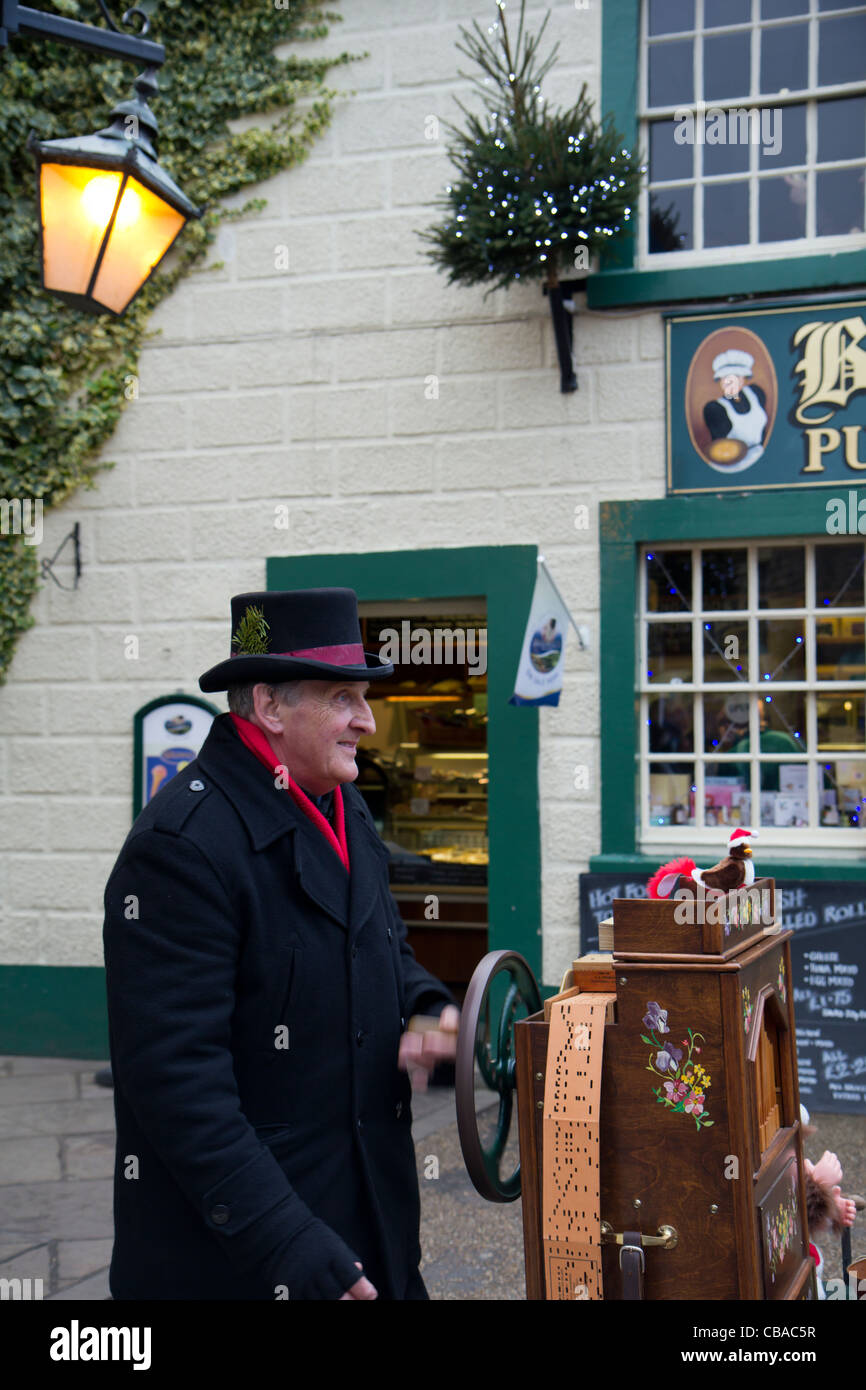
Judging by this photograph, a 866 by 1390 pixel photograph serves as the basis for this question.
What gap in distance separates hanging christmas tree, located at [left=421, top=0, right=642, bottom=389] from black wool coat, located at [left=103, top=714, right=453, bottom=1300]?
4000mm

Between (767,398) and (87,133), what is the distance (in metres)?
4.01

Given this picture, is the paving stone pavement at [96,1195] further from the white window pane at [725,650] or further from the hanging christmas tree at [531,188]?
the hanging christmas tree at [531,188]

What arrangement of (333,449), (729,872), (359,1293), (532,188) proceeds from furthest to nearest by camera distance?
(333,449) < (532,188) < (729,872) < (359,1293)

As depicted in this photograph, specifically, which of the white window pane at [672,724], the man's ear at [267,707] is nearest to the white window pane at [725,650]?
the white window pane at [672,724]

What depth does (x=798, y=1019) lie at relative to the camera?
5965 millimetres

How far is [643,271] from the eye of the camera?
6.25 meters

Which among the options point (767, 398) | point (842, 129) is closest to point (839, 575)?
point (767, 398)

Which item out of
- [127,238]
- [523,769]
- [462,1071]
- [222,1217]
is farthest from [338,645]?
[523,769]

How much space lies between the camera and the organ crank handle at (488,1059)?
222cm

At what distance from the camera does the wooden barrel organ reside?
7.32ft

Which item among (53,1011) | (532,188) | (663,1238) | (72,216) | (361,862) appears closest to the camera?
(663,1238)

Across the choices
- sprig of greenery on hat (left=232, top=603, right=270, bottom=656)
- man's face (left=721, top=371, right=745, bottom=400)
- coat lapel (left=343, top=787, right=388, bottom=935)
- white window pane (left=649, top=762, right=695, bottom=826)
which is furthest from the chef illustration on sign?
sprig of greenery on hat (left=232, top=603, right=270, bottom=656)

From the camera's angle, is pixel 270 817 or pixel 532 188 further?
pixel 532 188

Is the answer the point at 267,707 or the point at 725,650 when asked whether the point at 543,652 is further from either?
the point at 267,707
